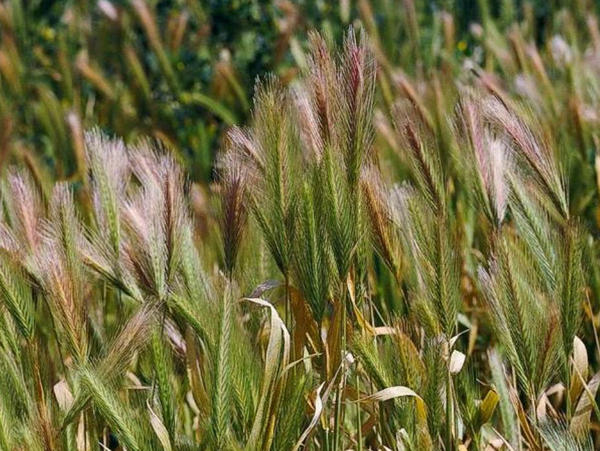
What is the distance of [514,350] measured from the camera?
5.36 feet

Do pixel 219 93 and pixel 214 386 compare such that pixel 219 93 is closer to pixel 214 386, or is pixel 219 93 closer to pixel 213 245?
pixel 213 245

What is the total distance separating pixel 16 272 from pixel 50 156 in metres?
2.44

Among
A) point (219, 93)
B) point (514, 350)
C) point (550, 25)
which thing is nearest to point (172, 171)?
point (514, 350)

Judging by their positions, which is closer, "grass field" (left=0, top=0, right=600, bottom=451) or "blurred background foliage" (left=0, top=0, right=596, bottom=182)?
"grass field" (left=0, top=0, right=600, bottom=451)

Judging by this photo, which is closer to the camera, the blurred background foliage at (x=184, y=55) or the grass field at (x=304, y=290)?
the grass field at (x=304, y=290)

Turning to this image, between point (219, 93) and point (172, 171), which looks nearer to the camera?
point (172, 171)

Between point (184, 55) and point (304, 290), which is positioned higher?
point (304, 290)

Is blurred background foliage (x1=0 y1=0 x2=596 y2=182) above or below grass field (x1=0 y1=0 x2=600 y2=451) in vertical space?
below

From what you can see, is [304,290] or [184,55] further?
[184,55]

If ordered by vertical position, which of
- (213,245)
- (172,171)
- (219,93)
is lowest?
(219,93)

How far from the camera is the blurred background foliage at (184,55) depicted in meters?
3.79

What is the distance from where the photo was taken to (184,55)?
424cm

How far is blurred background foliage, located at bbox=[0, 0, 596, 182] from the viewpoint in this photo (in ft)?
12.4

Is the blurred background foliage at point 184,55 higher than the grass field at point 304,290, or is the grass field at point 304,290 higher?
the grass field at point 304,290
